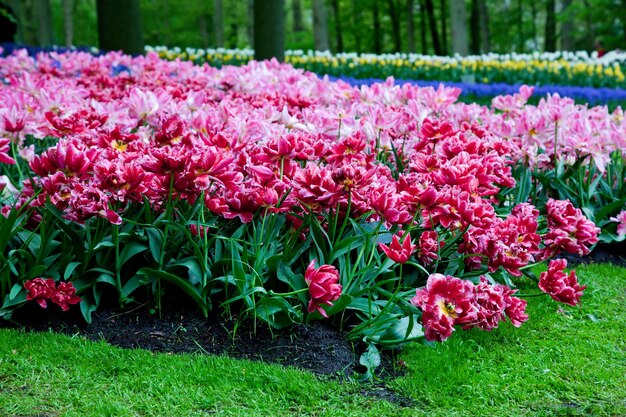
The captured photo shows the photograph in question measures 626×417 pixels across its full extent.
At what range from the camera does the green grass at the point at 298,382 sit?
2.68m

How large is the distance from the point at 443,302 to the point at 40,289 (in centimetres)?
163

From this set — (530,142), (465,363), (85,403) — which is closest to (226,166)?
(85,403)

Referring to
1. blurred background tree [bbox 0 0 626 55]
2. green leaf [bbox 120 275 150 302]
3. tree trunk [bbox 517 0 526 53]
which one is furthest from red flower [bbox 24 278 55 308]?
tree trunk [bbox 517 0 526 53]

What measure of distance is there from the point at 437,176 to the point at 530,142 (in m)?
1.46

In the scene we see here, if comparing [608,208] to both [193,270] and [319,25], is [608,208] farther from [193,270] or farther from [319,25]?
[319,25]

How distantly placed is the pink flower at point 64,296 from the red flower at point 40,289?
24 millimetres

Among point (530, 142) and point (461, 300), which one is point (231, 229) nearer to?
point (461, 300)

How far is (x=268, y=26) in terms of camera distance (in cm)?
1106

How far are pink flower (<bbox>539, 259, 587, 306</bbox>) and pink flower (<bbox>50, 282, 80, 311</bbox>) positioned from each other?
1.93 meters

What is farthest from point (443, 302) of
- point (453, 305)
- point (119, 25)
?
point (119, 25)

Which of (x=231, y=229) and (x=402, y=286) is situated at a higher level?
(x=231, y=229)

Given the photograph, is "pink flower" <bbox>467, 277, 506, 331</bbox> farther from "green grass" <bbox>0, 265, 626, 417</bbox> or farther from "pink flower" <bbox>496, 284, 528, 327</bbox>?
"green grass" <bbox>0, 265, 626, 417</bbox>

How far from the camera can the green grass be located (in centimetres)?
268

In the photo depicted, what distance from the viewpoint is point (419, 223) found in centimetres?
353
